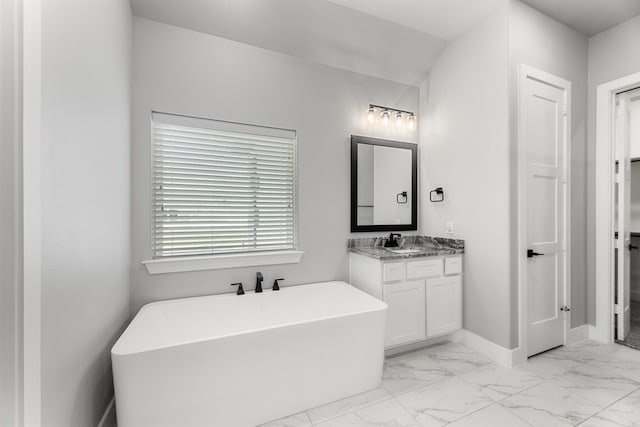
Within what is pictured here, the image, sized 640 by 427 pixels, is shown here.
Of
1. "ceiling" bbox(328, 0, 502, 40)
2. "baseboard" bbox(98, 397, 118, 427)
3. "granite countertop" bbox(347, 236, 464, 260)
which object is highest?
"ceiling" bbox(328, 0, 502, 40)

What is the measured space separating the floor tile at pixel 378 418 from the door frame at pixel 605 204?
7.63 feet

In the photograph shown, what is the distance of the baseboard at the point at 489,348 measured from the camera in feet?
7.10

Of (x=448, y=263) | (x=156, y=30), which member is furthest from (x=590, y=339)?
(x=156, y=30)

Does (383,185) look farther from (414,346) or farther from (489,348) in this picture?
(489,348)

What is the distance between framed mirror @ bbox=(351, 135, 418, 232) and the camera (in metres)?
2.69

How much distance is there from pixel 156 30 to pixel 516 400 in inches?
142

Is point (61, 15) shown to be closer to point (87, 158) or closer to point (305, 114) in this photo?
point (87, 158)

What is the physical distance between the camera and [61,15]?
1050 millimetres

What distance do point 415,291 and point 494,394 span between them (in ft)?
2.73

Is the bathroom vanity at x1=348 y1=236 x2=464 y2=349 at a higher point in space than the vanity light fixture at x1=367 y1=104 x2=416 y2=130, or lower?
lower

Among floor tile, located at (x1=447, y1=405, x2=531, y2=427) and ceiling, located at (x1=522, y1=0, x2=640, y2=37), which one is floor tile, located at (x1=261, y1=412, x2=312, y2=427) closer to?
floor tile, located at (x1=447, y1=405, x2=531, y2=427)

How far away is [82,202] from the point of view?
4.04 feet

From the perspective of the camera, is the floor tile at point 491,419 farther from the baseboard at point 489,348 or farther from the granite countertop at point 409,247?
the granite countertop at point 409,247

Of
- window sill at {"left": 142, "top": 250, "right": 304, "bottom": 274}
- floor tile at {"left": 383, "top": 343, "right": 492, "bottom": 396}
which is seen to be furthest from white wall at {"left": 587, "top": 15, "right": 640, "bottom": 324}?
window sill at {"left": 142, "top": 250, "right": 304, "bottom": 274}
